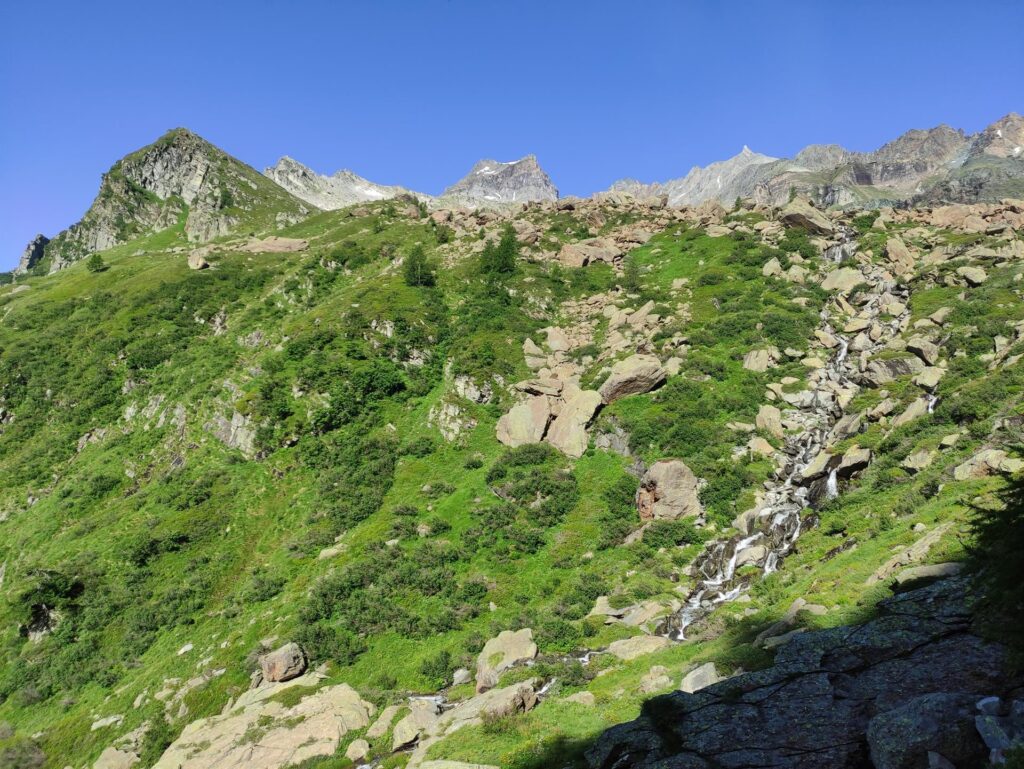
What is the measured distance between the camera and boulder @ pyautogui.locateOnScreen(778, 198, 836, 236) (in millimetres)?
75812

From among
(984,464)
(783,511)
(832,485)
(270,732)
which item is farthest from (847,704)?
(832,485)

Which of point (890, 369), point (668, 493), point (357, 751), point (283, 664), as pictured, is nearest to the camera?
point (357, 751)

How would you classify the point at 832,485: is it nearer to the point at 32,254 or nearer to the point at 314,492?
the point at 314,492

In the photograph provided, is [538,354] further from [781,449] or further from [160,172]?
[160,172]

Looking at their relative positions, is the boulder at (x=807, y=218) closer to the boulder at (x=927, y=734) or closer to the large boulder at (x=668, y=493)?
the large boulder at (x=668, y=493)

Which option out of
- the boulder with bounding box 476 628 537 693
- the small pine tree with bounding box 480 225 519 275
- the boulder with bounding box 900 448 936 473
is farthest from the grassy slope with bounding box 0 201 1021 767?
the small pine tree with bounding box 480 225 519 275

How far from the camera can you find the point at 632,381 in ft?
162

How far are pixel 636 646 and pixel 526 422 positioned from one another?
85.0 ft

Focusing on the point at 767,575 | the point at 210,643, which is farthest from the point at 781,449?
the point at 210,643

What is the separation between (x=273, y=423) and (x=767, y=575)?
44.8 m

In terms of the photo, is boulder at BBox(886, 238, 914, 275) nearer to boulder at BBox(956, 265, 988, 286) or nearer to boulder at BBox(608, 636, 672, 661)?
boulder at BBox(956, 265, 988, 286)

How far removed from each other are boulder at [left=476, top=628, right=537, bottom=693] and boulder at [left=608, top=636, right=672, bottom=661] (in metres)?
4.56

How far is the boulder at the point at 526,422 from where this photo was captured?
48.3 meters

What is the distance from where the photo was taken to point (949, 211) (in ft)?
244
